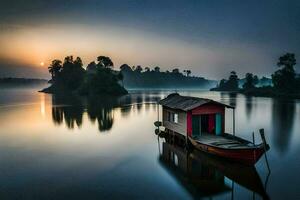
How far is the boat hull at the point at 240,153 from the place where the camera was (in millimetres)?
20609

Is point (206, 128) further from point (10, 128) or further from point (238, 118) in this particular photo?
point (10, 128)

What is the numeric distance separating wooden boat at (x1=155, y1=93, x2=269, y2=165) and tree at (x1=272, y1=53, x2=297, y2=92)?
117m

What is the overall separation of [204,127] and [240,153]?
336 inches

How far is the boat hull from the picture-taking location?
2061 centimetres

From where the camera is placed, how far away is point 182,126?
2841cm

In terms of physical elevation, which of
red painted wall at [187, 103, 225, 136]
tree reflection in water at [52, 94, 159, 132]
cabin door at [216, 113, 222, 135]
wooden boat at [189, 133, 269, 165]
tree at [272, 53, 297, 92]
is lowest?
tree reflection in water at [52, 94, 159, 132]

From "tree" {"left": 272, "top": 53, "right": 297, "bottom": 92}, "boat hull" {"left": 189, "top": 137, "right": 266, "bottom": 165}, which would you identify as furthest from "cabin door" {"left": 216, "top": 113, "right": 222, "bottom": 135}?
"tree" {"left": 272, "top": 53, "right": 297, "bottom": 92}

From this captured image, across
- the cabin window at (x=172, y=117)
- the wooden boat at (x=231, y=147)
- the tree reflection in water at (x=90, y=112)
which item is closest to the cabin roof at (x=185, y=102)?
the cabin window at (x=172, y=117)

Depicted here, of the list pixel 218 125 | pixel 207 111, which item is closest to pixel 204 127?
pixel 218 125

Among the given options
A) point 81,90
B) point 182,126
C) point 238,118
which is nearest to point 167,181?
point 182,126

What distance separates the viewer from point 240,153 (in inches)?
845

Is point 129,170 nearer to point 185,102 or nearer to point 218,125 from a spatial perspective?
point 185,102

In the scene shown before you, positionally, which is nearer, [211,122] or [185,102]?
[211,122]

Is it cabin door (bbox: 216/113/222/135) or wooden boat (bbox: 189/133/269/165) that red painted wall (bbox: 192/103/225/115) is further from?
wooden boat (bbox: 189/133/269/165)
